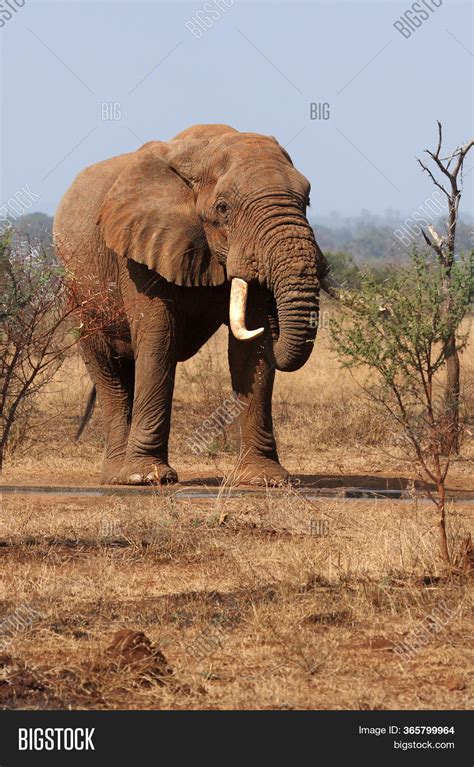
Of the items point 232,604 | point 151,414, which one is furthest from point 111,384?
point 232,604

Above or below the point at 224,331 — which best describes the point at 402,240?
below

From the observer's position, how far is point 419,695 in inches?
279

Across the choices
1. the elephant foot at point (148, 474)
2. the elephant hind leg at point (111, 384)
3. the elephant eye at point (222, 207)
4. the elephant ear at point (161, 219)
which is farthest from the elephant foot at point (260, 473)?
the elephant eye at point (222, 207)

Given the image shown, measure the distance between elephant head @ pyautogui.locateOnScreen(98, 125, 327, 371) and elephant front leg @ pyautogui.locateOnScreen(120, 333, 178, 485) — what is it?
0.71 meters

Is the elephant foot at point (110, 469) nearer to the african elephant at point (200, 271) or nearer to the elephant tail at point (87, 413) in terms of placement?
the african elephant at point (200, 271)

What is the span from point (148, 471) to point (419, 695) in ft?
22.5

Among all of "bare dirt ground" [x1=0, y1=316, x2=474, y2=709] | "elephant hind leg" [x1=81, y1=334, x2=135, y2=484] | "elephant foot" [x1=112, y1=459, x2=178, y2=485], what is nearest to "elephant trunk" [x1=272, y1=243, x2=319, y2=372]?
"bare dirt ground" [x1=0, y1=316, x2=474, y2=709]

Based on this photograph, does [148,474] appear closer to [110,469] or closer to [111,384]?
[110,469]

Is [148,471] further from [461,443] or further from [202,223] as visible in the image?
[461,443]

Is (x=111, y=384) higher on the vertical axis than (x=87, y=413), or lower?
lower

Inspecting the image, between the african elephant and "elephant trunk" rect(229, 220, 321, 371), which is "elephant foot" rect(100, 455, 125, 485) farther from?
"elephant trunk" rect(229, 220, 321, 371)

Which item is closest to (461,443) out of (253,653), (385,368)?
(385,368)

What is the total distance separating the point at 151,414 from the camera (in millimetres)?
13703

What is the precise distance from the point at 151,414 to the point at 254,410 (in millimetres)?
957
